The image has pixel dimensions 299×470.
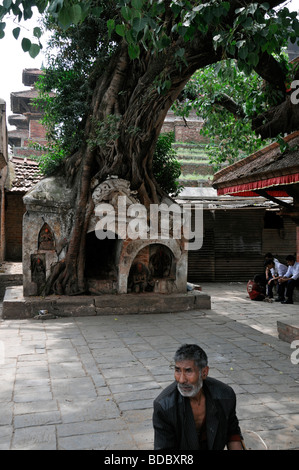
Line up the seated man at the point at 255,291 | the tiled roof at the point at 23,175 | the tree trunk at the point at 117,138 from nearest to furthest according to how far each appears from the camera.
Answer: the tree trunk at the point at 117,138 → the seated man at the point at 255,291 → the tiled roof at the point at 23,175

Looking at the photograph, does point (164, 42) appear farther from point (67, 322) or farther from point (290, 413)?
point (67, 322)

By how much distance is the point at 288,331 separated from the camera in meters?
7.00

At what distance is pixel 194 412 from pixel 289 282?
28.2 ft

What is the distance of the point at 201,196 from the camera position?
1552cm

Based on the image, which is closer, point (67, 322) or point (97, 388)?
point (97, 388)

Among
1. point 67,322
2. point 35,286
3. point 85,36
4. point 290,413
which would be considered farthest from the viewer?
point 85,36

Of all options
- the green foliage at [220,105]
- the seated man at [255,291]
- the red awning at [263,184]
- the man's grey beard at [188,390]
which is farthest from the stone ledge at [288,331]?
the green foliage at [220,105]

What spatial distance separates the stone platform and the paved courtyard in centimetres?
26

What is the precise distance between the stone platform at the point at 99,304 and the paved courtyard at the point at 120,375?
257mm

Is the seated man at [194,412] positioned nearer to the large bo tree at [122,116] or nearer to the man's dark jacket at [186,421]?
the man's dark jacket at [186,421]

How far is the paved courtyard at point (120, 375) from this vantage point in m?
3.79

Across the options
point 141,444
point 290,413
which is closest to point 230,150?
point 290,413

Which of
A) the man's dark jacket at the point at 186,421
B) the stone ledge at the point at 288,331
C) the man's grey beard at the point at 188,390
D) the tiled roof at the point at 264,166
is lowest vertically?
→ the stone ledge at the point at 288,331

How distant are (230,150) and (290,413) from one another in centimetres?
1010
